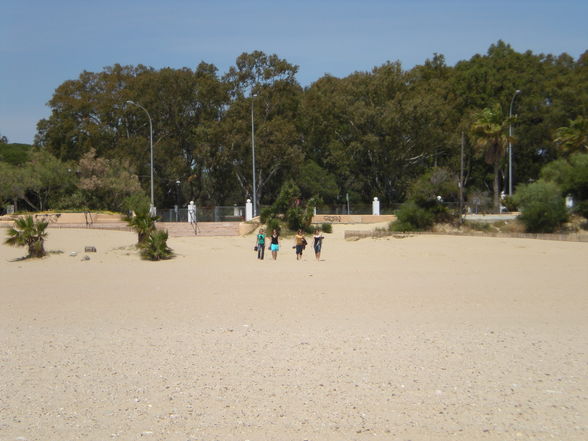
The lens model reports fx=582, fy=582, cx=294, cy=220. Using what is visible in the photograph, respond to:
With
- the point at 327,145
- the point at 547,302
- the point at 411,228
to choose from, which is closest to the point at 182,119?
the point at 327,145

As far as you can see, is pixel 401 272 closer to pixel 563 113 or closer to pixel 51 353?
pixel 51 353

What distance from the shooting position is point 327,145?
55750 millimetres

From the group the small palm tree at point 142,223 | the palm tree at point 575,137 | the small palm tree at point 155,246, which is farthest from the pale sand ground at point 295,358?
the palm tree at point 575,137

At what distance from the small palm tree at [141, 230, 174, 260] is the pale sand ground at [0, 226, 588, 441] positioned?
19.8 feet

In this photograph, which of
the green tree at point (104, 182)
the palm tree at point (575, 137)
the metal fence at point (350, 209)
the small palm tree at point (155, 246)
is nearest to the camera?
the small palm tree at point (155, 246)

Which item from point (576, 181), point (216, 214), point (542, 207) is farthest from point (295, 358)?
point (216, 214)

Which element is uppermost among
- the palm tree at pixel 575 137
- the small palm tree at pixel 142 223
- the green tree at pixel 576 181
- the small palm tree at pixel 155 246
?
the palm tree at pixel 575 137

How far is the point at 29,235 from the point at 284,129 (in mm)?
29403

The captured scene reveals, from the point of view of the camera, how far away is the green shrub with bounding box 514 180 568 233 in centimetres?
3164

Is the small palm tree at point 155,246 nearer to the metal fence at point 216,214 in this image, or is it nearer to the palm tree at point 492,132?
the metal fence at point 216,214

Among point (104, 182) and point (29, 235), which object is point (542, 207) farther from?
point (104, 182)

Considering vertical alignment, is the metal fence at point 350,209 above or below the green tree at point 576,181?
below

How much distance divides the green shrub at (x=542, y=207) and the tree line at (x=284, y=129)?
15.4m

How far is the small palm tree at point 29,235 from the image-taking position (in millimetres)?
22281
